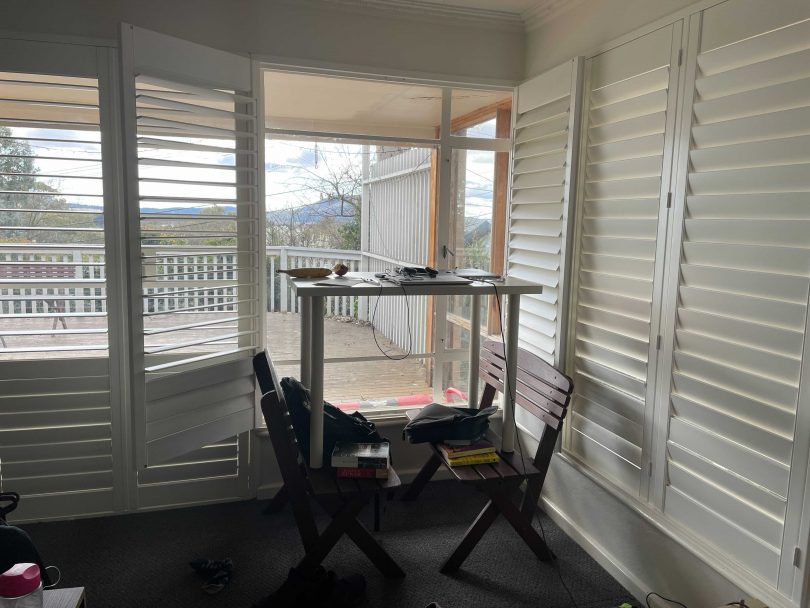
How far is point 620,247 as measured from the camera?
258cm

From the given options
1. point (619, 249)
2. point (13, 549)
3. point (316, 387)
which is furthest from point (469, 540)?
point (13, 549)

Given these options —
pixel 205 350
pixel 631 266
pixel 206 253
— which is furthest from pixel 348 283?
pixel 631 266

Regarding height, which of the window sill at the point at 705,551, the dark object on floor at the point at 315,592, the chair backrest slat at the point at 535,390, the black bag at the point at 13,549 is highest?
the chair backrest slat at the point at 535,390

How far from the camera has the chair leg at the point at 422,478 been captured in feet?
10.3

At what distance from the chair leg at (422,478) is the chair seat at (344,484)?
2.42 ft

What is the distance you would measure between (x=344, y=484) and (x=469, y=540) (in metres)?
0.66

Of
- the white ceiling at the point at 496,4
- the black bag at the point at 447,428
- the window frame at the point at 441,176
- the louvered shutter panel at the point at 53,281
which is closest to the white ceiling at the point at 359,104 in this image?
the window frame at the point at 441,176

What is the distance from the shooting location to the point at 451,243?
352 cm

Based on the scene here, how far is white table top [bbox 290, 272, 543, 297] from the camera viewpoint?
7.42ft

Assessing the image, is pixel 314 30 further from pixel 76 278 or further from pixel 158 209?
pixel 76 278

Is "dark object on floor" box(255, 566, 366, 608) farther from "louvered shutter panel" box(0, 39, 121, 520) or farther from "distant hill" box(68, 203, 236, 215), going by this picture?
"distant hill" box(68, 203, 236, 215)

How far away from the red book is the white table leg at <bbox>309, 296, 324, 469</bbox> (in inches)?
4.9

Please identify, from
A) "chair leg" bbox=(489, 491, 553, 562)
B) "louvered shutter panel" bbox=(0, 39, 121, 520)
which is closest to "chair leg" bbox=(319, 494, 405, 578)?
"chair leg" bbox=(489, 491, 553, 562)

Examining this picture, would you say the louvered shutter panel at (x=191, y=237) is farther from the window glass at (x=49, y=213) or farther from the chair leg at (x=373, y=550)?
the chair leg at (x=373, y=550)
